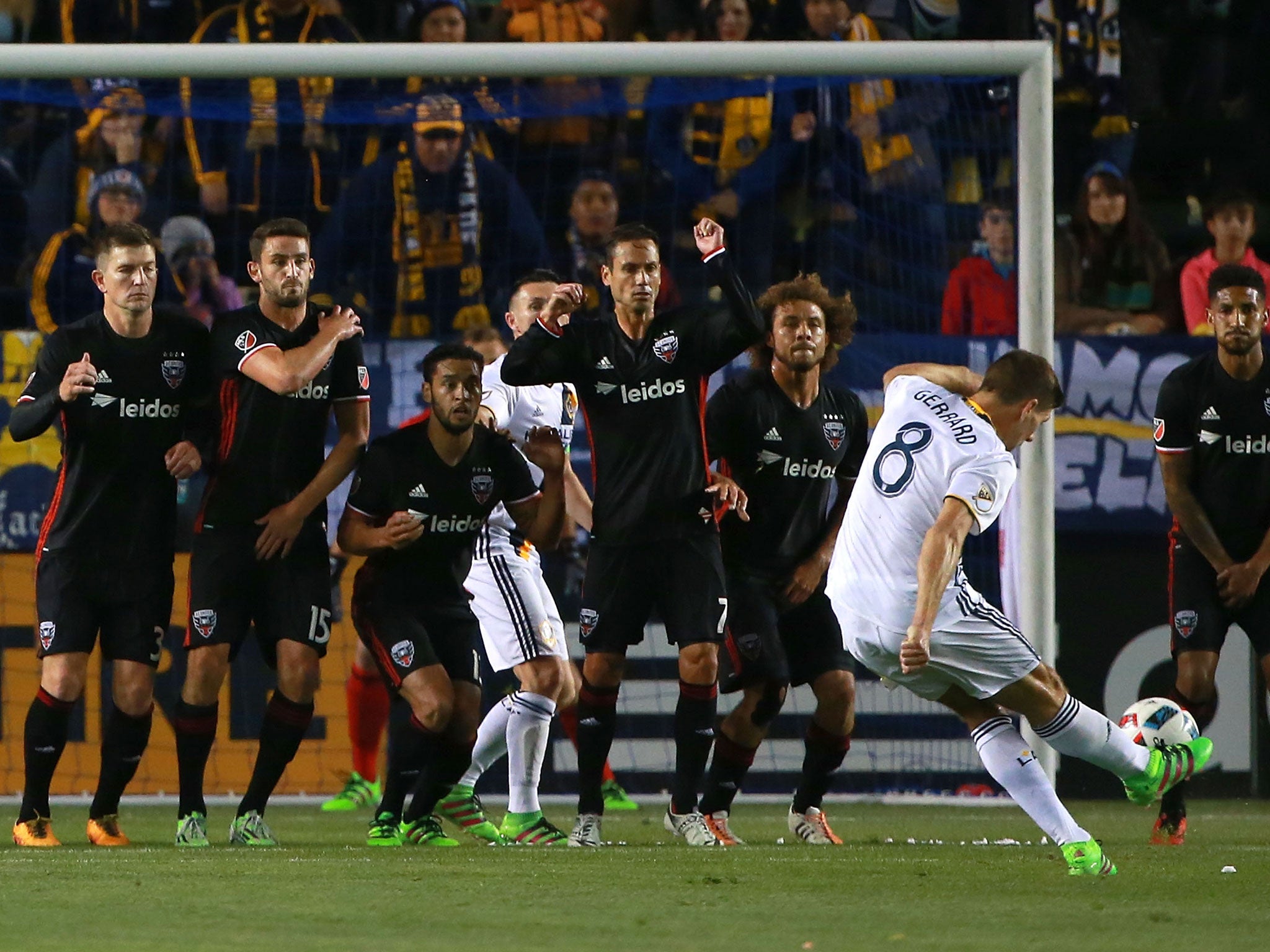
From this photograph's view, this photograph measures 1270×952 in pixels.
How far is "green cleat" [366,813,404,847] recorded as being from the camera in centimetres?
747

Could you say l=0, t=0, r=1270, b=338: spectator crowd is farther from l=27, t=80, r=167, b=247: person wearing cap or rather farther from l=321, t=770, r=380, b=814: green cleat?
l=321, t=770, r=380, b=814: green cleat

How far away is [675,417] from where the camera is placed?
7453 millimetres

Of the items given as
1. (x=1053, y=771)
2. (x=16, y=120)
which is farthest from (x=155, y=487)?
(x=16, y=120)

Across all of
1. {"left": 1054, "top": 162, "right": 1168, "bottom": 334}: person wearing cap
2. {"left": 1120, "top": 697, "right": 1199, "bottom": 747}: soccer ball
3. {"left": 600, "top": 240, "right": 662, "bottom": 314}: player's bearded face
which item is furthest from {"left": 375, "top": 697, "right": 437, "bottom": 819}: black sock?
{"left": 1054, "top": 162, "right": 1168, "bottom": 334}: person wearing cap

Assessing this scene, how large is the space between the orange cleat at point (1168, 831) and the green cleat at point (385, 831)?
2945 mm

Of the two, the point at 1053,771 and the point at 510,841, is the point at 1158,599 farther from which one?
the point at 510,841

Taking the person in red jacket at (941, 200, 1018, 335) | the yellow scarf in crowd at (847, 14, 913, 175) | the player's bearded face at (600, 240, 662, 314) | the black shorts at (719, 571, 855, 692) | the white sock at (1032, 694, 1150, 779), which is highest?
the yellow scarf in crowd at (847, 14, 913, 175)

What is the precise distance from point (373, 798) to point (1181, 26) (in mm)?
8347

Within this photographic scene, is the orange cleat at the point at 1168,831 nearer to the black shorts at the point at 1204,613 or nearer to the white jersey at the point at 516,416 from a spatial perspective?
the black shorts at the point at 1204,613

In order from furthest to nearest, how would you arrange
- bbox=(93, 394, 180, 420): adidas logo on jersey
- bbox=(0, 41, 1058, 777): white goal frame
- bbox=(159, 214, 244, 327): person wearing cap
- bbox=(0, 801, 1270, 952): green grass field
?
bbox=(159, 214, 244, 327): person wearing cap, bbox=(0, 41, 1058, 777): white goal frame, bbox=(93, 394, 180, 420): adidas logo on jersey, bbox=(0, 801, 1270, 952): green grass field

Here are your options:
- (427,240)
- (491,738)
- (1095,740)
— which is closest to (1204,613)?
(1095,740)

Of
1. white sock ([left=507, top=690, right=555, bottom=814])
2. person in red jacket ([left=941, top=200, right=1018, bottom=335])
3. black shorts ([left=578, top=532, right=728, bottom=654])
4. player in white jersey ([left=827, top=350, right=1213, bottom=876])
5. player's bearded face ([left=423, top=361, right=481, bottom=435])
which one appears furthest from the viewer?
person in red jacket ([left=941, top=200, right=1018, bottom=335])

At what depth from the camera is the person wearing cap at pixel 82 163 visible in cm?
1144

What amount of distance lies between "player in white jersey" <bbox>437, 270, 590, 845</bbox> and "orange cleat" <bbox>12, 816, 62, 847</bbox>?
4.95 ft
